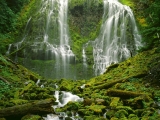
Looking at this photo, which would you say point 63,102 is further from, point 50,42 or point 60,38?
point 60,38

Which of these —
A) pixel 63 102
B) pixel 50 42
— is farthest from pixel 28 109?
pixel 50 42

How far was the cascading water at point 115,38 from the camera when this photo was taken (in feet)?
88.1

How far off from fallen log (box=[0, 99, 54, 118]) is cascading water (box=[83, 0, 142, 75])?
18.5 metres

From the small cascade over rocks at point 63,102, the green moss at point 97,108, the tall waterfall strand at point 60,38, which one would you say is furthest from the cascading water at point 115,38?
the green moss at point 97,108

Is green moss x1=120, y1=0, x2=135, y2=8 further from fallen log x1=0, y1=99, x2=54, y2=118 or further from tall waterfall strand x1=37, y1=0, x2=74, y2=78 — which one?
fallen log x1=0, y1=99, x2=54, y2=118

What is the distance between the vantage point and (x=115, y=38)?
2889cm

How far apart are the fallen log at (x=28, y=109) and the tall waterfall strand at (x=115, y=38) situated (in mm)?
18483

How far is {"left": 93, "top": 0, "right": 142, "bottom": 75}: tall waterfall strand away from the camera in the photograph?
2686cm

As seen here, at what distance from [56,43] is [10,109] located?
22.4m

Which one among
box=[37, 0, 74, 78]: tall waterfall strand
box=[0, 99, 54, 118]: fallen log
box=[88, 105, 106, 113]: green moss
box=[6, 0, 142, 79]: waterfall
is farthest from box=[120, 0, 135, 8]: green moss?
box=[0, 99, 54, 118]: fallen log

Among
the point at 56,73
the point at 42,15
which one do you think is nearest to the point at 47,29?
the point at 42,15

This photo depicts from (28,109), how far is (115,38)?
23044mm

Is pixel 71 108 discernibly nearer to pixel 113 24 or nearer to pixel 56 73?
pixel 56 73

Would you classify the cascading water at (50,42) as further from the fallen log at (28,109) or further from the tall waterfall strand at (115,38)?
the fallen log at (28,109)
